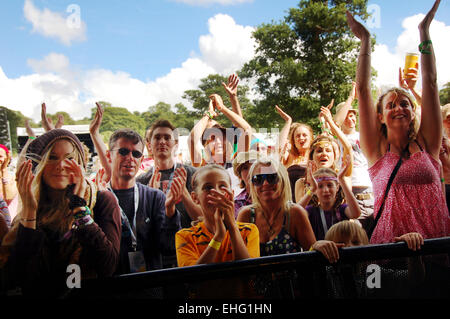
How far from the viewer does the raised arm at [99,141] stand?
2018 mm

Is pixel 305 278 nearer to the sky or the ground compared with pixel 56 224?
nearer to the ground

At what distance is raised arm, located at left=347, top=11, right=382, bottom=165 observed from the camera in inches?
86.8

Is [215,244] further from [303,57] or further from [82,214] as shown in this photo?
[303,57]

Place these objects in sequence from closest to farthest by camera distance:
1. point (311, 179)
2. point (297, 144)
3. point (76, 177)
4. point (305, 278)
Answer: point (305, 278)
point (76, 177)
point (311, 179)
point (297, 144)

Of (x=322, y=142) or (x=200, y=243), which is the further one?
(x=322, y=142)

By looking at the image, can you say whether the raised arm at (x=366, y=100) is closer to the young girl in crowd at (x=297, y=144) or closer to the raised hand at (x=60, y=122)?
the young girl in crowd at (x=297, y=144)

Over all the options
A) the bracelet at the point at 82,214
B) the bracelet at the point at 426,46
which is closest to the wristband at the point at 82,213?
the bracelet at the point at 82,214

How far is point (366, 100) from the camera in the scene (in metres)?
2.24

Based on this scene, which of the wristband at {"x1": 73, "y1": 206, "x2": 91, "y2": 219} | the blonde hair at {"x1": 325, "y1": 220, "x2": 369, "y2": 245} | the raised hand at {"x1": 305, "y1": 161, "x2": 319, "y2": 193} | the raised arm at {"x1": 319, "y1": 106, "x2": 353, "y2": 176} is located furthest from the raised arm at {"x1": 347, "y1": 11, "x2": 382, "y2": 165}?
the wristband at {"x1": 73, "y1": 206, "x2": 91, "y2": 219}

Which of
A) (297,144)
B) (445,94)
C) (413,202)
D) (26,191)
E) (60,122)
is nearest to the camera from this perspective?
(26,191)

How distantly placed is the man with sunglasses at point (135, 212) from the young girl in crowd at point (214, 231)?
0.16 metres

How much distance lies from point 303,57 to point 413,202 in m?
1.28

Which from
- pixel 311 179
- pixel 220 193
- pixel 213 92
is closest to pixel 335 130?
pixel 311 179
